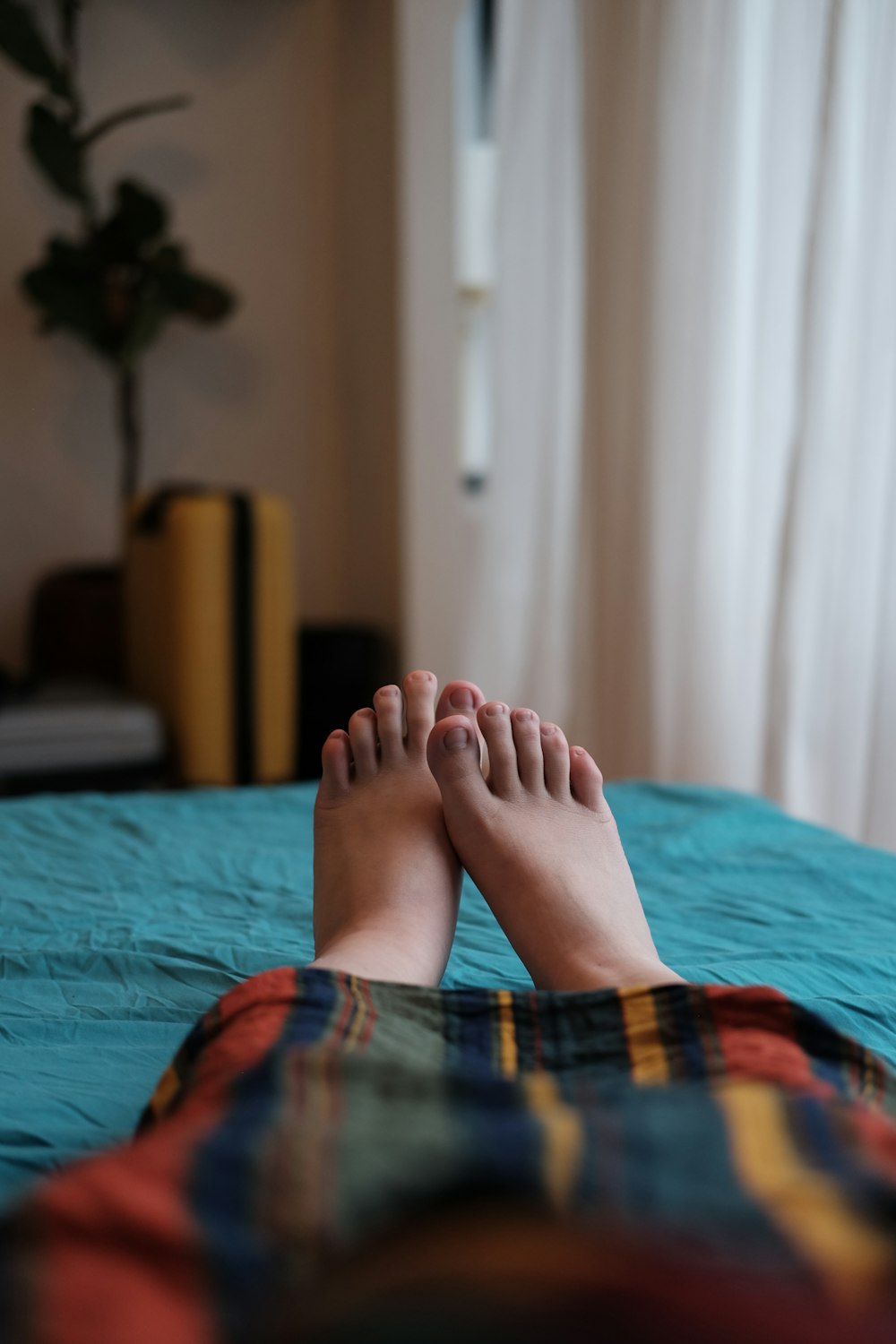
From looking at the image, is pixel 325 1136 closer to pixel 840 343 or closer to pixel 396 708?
pixel 396 708

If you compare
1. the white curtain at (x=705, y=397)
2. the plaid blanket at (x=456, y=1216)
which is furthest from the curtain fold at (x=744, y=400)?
the plaid blanket at (x=456, y=1216)

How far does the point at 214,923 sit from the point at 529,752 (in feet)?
1.02

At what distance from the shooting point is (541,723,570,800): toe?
40.7 inches

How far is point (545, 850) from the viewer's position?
36.5 inches

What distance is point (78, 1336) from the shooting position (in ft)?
1.01

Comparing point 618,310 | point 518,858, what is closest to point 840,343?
point 618,310

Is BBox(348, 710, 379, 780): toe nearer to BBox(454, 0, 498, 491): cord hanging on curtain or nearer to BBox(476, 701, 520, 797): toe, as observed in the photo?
BBox(476, 701, 520, 797): toe

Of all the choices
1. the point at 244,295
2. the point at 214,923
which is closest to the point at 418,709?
the point at 214,923

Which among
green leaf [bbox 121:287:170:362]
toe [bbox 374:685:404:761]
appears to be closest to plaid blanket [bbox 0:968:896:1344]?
toe [bbox 374:685:404:761]

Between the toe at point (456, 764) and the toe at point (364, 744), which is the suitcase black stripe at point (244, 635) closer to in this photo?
the toe at point (364, 744)

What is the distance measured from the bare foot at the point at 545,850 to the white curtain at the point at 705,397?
93cm

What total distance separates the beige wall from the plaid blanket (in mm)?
2596

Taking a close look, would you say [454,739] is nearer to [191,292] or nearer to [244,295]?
[191,292]

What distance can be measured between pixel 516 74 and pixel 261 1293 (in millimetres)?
2613
